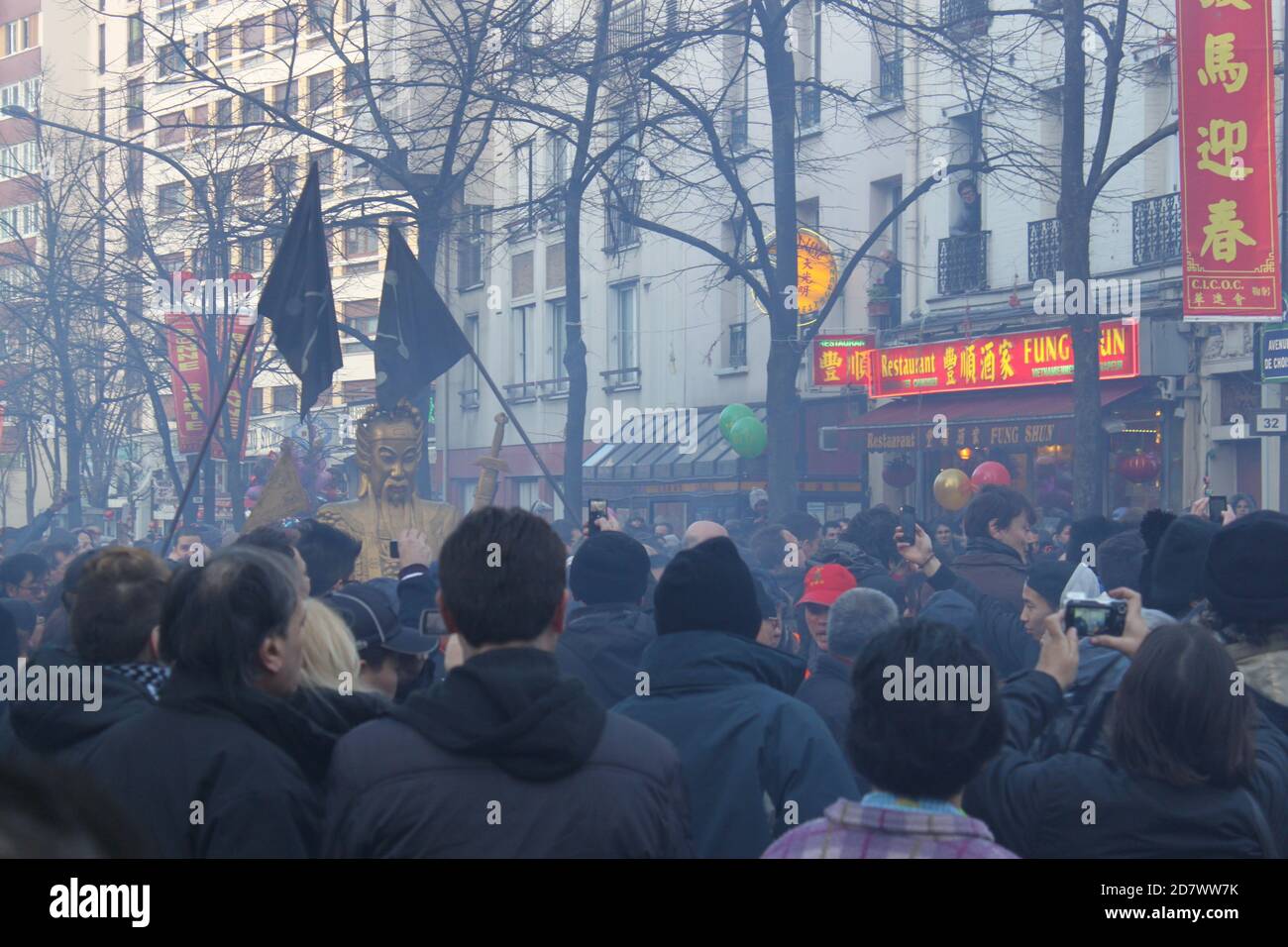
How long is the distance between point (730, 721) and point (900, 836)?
1123mm

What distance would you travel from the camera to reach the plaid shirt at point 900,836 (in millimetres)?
2531

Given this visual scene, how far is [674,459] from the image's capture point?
1106 inches

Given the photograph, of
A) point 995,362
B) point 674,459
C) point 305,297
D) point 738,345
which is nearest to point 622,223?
point 738,345

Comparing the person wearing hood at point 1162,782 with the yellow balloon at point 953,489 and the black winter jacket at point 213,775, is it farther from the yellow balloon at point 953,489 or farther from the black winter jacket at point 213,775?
the yellow balloon at point 953,489

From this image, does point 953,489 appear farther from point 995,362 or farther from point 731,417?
point 731,417

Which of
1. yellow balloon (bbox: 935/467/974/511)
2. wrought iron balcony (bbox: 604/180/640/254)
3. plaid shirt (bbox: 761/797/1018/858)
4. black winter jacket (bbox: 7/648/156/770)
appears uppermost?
wrought iron balcony (bbox: 604/180/640/254)

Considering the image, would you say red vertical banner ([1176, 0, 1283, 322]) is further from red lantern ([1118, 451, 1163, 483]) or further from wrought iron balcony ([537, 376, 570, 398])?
wrought iron balcony ([537, 376, 570, 398])

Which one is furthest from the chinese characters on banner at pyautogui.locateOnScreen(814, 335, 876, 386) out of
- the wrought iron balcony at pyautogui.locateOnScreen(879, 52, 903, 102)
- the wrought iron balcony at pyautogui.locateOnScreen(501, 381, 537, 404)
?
the wrought iron balcony at pyautogui.locateOnScreen(501, 381, 537, 404)

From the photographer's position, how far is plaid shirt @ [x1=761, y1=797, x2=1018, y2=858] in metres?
2.53

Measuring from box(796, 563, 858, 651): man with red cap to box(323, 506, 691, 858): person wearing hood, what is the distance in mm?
3368

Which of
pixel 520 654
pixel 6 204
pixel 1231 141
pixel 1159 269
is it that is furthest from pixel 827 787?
pixel 6 204

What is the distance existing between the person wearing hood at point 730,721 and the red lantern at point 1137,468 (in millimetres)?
14496
